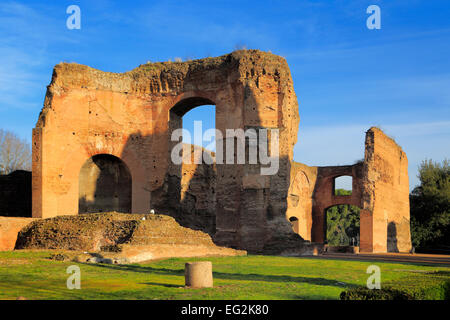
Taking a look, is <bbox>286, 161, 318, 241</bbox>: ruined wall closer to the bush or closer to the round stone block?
the bush

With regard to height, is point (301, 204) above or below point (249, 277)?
above

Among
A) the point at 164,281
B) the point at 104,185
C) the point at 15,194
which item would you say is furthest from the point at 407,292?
the point at 15,194

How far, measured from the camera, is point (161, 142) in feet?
70.3

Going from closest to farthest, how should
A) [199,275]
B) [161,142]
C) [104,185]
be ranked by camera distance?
[199,275] → [161,142] → [104,185]

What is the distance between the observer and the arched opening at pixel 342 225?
45.0m

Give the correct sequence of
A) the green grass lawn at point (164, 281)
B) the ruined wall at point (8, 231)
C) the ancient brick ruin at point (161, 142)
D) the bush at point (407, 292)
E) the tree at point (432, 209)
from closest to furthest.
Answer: the bush at point (407, 292)
the green grass lawn at point (164, 281)
the ruined wall at point (8, 231)
the ancient brick ruin at point (161, 142)
the tree at point (432, 209)

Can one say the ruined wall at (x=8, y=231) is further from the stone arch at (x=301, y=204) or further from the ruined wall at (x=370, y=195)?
the stone arch at (x=301, y=204)

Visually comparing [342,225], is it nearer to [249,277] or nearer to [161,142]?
[161,142]

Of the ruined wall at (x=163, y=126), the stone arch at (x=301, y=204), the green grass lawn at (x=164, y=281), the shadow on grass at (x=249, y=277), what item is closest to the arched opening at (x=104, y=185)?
the ruined wall at (x=163, y=126)

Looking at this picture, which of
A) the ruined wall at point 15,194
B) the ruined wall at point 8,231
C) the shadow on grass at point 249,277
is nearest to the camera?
the shadow on grass at point 249,277

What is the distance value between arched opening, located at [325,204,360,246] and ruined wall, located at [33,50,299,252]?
25.8m

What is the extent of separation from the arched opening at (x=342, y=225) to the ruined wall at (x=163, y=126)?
84.8 feet

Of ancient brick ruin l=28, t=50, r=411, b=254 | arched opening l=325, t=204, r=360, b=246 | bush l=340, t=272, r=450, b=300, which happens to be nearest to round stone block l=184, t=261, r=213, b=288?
bush l=340, t=272, r=450, b=300

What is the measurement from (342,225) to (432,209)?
48.6 feet
